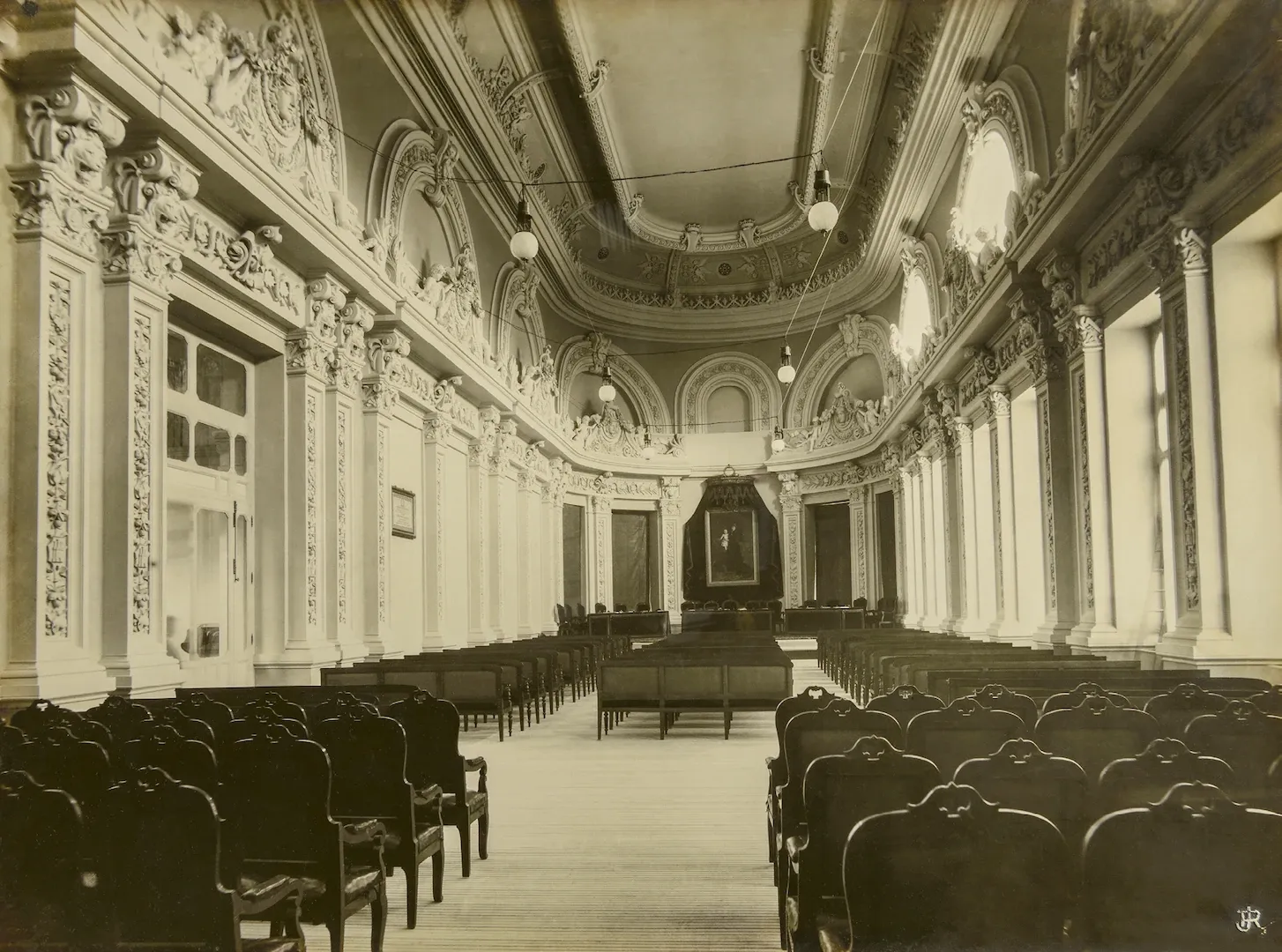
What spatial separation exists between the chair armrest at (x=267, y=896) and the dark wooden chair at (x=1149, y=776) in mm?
2612

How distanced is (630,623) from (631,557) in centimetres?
419

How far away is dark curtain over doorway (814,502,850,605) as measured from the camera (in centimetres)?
2547

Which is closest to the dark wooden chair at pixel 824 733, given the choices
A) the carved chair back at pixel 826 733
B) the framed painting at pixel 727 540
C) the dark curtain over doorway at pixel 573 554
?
the carved chair back at pixel 826 733

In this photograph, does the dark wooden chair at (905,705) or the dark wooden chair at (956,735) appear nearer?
the dark wooden chair at (956,735)

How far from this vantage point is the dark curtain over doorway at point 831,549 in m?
25.5

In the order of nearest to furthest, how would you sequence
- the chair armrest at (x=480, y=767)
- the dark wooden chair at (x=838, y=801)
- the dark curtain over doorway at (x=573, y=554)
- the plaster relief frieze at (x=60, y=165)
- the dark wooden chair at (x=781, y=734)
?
1. the dark wooden chair at (x=838, y=801)
2. the dark wooden chair at (x=781, y=734)
3. the chair armrest at (x=480, y=767)
4. the plaster relief frieze at (x=60, y=165)
5. the dark curtain over doorway at (x=573, y=554)

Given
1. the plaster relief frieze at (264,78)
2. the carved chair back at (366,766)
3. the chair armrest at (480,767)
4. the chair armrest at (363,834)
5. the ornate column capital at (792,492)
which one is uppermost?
the plaster relief frieze at (264,78)

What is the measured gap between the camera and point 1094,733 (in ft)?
13.6

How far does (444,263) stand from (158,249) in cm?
777

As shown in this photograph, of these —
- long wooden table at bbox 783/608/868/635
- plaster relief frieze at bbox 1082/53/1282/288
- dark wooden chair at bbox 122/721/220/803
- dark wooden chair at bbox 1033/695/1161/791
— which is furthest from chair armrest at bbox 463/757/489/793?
long wooden table at bbox 783/608/868/635

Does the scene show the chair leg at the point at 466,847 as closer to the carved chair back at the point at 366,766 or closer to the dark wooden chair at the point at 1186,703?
the carved chair back at the point at 366,766

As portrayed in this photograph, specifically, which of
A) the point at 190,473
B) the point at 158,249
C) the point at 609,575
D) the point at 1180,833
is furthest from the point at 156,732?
the point at 609,575

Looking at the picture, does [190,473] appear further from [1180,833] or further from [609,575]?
[609,575]

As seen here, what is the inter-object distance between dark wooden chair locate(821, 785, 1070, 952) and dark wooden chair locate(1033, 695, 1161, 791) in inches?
70.3
